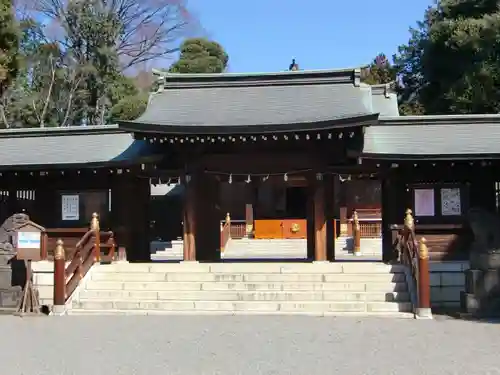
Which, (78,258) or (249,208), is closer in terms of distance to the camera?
(78,258)

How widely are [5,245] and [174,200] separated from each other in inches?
768

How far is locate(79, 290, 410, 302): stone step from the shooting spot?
12141 mm

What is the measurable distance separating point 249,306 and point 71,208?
6069 millimetres

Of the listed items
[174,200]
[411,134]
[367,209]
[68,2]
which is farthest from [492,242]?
[68,2]

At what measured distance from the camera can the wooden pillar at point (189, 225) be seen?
48.0 feet

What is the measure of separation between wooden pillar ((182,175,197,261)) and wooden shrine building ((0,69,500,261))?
0.02m

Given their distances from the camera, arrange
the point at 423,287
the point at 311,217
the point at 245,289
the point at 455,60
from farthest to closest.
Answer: the point at 455,60 → the point at 311,217 → the point at 245,289 → the point at 423,287

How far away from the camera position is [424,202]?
48.3 feet

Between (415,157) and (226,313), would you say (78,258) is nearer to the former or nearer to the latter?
(226,313)

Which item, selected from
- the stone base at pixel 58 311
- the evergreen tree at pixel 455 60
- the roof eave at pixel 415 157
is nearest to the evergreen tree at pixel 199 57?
the evergreen tree at pixel 455 60

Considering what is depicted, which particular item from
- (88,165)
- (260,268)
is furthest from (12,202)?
(260,268)

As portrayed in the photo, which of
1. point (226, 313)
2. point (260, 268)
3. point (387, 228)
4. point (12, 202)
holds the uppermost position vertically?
point (12, 202)

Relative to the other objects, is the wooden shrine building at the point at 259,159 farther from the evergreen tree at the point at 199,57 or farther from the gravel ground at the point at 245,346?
the evergreen tree at the point at 199,57

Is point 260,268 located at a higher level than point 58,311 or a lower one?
higher
